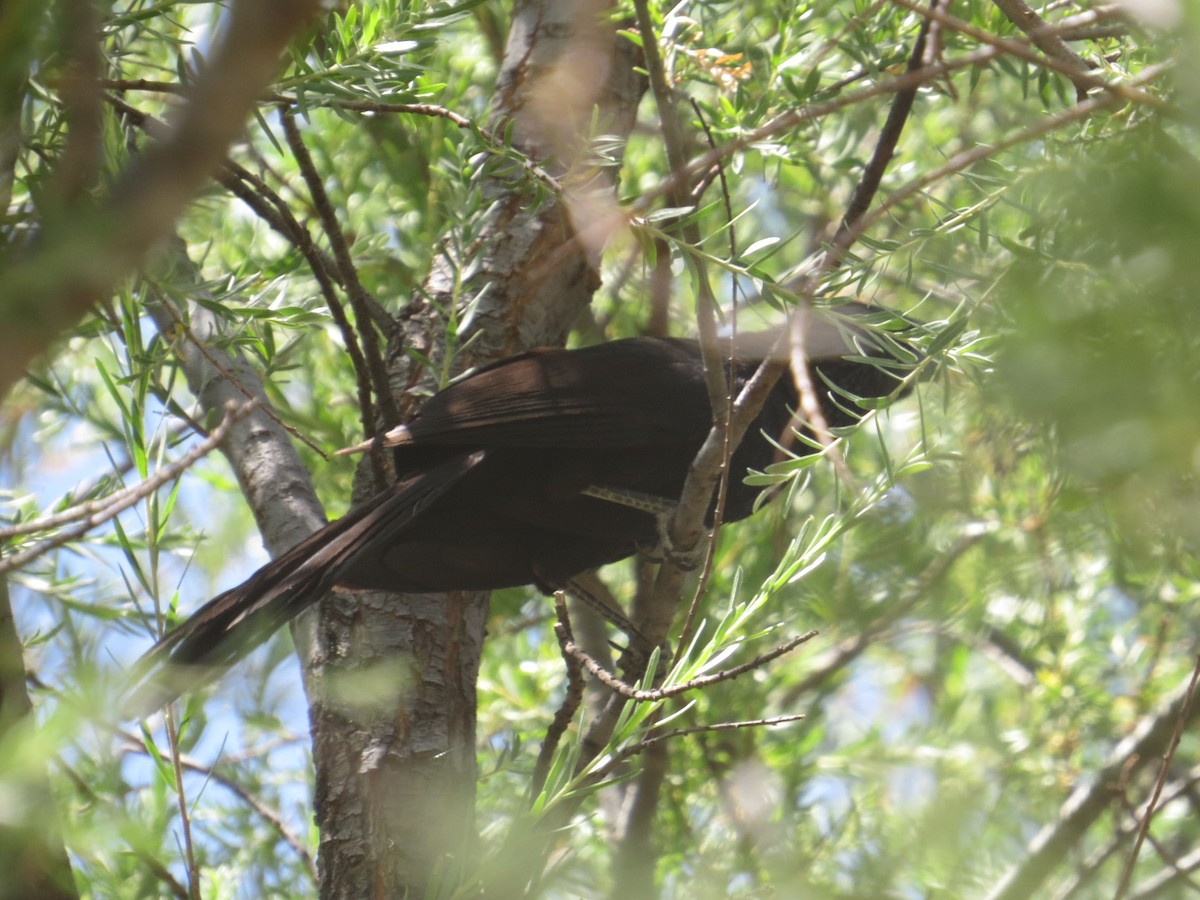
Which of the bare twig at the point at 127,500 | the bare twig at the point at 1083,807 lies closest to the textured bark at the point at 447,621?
the bare twig at the point at 127,500

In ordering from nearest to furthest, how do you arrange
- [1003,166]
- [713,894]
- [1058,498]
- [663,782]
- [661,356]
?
[1058,498] → [713,894] → [1003,166] → [661,356] → [663,782]

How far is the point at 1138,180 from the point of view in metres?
0.80

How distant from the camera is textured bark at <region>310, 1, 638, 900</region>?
7.13 feet

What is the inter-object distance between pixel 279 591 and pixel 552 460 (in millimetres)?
958

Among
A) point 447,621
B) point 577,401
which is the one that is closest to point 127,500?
point 447,621

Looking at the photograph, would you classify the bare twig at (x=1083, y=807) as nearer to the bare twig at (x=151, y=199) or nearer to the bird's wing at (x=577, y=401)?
the bird's wing at (x=577, y=401)

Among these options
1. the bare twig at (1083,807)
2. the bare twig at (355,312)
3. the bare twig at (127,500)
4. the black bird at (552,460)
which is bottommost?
the bare twig at (1083,807)

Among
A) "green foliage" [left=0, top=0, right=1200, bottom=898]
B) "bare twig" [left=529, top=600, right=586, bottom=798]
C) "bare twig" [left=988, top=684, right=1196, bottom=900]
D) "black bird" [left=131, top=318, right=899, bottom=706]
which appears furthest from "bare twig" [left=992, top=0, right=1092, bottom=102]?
"bare twig" [left=988, top=684, right=1196, bottom=900]

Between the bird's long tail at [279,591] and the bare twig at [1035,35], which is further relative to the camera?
the bird's long tail at [279,591]

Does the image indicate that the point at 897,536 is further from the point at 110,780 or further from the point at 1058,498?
the point at 110,780

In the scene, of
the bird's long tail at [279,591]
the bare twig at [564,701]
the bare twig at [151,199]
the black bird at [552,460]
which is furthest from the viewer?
the black bird at [552,460]

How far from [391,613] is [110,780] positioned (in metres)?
1.55

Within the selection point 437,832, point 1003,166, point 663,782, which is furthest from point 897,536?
point 663,782

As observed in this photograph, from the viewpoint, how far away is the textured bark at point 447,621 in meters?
2.17
